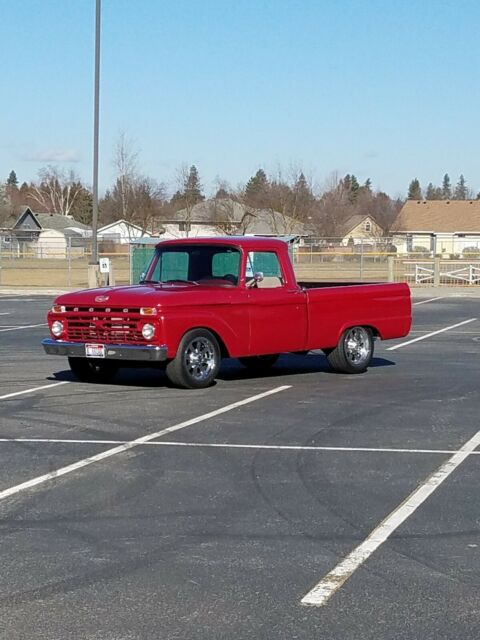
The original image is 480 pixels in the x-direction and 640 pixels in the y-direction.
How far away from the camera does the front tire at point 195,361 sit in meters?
12.6

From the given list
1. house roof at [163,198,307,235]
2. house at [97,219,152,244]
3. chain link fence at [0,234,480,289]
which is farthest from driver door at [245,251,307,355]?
house roof at [163,198,307,235]

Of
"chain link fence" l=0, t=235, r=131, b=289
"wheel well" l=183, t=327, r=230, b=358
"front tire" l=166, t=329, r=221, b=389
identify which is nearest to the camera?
"front tire" l=166, t=329, r=221, b=389

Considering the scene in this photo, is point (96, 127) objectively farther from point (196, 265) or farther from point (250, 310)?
point (250, 310)

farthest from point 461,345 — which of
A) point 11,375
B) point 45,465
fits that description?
point 45,465

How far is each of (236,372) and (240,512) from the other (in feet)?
26.0

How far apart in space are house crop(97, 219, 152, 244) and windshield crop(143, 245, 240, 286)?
53592mm

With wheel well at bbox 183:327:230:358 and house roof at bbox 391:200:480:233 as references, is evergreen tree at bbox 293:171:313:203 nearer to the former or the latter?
house roof at bbox 391:200:480:233

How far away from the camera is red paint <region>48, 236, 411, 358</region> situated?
495 inches

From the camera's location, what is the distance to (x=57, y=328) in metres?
13.2

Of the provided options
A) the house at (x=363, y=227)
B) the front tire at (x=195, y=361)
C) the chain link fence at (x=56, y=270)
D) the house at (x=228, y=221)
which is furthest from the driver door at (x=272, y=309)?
the house at (x=363, y=227)

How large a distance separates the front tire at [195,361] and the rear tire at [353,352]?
7.19ft

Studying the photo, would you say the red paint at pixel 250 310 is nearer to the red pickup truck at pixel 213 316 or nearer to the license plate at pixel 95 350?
the red pickup truck at pixel 213 316

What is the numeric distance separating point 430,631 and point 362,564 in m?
1.02

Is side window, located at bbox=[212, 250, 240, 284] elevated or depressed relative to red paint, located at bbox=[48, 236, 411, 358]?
elevated
